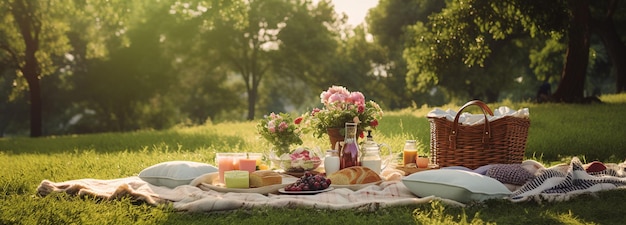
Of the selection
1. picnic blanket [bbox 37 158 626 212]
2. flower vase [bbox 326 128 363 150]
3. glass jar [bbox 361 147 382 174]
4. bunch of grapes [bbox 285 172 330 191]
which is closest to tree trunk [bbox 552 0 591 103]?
picnic blanket [bbox 37 158 626 212]

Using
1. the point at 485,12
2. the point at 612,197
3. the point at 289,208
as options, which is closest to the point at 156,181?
the point at 289,208

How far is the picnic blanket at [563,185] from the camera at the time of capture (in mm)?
5625

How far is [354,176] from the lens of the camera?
6.17m

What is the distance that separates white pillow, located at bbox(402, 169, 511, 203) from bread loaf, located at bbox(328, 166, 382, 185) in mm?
482

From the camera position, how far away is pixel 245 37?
33.3m

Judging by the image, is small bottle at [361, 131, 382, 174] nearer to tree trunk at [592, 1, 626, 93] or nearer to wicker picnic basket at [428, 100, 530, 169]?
wicker picnic basket at [428, 100, 530, 169]

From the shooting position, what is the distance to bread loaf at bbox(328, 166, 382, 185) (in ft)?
20.2

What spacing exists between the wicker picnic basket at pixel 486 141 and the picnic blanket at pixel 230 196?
4.43ft

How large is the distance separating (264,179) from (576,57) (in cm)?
1145

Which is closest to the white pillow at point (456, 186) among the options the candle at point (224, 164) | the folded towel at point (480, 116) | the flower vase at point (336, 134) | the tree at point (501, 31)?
the flower vase at point (336, 134)

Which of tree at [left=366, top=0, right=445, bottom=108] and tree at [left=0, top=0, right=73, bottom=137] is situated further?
tree at [left=366, top=0, right=445, bottom=108]

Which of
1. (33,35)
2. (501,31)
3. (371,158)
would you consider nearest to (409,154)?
(371,158)

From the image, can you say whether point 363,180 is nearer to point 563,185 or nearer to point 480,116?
point 563,185

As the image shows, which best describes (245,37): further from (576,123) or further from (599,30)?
(576,123)
